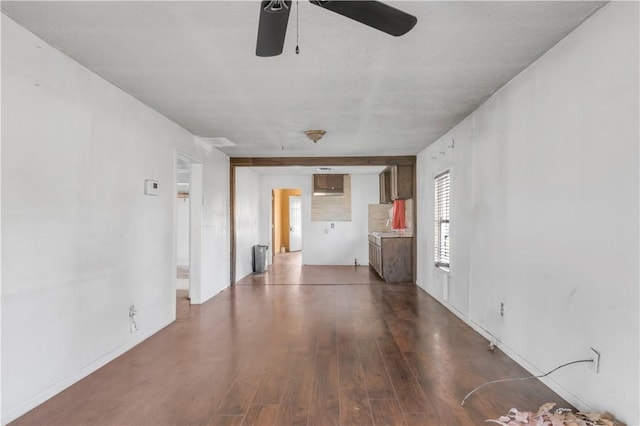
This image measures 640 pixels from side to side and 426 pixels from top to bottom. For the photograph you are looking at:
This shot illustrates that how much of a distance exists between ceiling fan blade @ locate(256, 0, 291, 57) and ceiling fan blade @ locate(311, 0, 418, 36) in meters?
0.15

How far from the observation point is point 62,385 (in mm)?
2506

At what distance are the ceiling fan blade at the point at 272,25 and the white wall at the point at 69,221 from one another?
163cm

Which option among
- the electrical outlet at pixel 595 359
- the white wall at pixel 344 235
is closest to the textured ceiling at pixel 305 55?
the electrical outlet at pixel 595 359

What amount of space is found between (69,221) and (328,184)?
22.2ft

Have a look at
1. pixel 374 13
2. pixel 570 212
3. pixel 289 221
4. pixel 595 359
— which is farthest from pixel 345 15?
pixel 289 221

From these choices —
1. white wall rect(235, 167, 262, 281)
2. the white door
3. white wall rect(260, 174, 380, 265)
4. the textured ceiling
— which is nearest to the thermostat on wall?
the textured ceiling

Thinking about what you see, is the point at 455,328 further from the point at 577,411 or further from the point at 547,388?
the point at 577,411

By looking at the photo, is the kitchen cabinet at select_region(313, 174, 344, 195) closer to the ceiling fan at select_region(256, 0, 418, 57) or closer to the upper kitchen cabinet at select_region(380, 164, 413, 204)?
the upper kitchen cabinet at select_region(380, 164, 413, 204)

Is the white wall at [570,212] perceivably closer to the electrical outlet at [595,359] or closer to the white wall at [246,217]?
the electrical outlet at [595,359]

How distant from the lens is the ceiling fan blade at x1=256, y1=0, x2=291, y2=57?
154cm

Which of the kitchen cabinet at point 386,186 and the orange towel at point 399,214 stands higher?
the kitchen cabinet at point 386,186

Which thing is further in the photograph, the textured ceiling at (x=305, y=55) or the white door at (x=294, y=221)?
the white door at (x=294, y=221)

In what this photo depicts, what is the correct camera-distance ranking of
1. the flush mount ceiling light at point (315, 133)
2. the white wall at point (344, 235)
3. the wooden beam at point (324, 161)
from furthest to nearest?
the white wall at point (344, 235), the wooden beam at point (324, 161), the flush mount ceiling light at point (315, 133)

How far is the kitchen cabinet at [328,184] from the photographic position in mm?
8969
